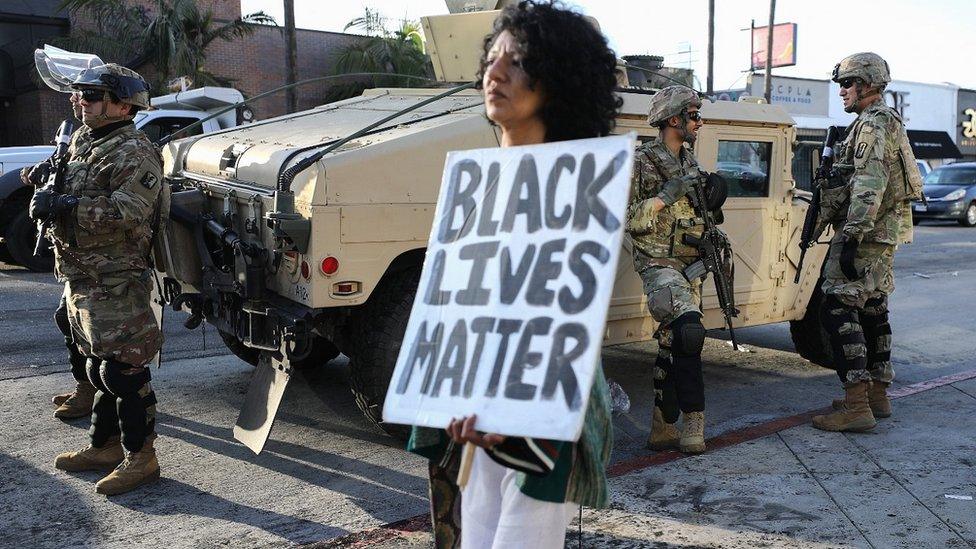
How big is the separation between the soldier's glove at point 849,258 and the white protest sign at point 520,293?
11.4ft

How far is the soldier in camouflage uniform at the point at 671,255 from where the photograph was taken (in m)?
4.77

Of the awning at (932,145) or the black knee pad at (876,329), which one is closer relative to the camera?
the black knee pad at (876,329)

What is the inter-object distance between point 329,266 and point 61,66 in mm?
1654

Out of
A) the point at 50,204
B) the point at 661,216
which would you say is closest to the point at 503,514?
the point at 50,204

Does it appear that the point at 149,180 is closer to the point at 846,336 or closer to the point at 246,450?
the point at 246,450

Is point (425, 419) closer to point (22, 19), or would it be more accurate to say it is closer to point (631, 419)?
point (631, 419)

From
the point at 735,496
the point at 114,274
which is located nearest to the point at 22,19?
the point at 114,274

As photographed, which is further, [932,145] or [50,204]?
[932,145]

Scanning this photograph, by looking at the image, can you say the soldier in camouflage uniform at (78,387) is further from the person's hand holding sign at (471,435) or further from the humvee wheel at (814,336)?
the humvee wheel at (814,336)

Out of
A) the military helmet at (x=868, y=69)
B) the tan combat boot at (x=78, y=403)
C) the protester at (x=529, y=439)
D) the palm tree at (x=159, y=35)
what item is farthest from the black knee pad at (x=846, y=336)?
the palm tree at (x=159, y=35)

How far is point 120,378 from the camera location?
4297 millimetres

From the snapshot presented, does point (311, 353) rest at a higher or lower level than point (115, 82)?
lower

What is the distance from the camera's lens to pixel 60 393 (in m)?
5.93

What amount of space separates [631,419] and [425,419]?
11.9 ft
